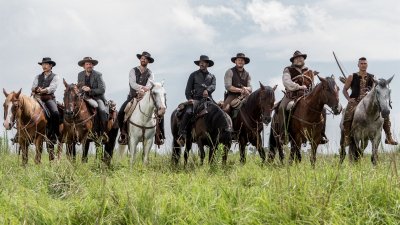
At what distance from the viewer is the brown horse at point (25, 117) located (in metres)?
11.7

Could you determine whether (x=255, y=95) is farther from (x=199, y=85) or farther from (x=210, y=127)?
(x=199, y=85)

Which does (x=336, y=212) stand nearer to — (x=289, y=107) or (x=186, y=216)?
(x=186, y=216)

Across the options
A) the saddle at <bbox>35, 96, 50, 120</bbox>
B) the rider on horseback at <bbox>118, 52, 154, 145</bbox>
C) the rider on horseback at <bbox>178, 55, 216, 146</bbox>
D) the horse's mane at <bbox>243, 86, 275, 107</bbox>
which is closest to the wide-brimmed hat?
the rider on horseback at <bbox>118, 52, 154, 145</bbox>

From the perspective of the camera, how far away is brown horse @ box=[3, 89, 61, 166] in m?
11.7

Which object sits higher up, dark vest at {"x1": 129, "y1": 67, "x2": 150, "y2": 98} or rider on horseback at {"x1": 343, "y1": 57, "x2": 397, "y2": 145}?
dark vest at {"x1": 129, "y1": 67, "x2": 150, "y2": 98}

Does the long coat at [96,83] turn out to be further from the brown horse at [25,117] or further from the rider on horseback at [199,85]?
the rider on horseback at [199,85]

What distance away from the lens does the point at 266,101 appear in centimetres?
1164

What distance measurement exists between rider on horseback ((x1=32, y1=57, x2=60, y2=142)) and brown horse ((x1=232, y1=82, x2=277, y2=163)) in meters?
4.49

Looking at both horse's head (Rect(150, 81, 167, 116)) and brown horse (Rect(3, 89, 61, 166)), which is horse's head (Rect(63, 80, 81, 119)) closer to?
brown horse (Rect(3, 89, 61, 166))

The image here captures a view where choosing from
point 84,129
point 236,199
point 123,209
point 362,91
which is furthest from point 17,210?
point 362,91

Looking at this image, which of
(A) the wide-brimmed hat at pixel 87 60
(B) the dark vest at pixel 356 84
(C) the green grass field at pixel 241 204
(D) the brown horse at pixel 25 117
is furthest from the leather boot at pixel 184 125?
(C) the green grass field at pixel 241 204

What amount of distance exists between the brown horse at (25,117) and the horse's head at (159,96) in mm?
2513

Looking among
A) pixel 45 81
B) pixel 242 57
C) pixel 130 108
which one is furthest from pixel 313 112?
pixel 45 81

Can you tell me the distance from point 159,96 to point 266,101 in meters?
2.32
